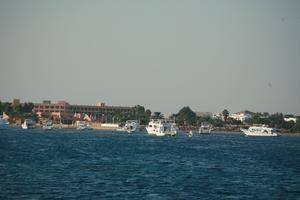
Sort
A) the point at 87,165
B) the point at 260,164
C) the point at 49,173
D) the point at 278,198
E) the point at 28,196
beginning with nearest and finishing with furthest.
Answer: the point at 28,196, the point at 278,198, the point at 49,173, the point at 87,165, the point at 260,164

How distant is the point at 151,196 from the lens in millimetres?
56844

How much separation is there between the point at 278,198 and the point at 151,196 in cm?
1123

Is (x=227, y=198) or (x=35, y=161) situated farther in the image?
(x=35, y=161)

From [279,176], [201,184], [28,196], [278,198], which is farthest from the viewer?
[279,176]

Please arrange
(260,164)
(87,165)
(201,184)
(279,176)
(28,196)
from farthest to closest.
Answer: (260,164), (87,165), (279,176), (201,184), (28,196)

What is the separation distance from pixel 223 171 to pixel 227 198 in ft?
83.7

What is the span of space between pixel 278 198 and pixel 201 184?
1081 centimetres

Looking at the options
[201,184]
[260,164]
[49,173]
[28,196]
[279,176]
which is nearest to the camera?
[28,196]

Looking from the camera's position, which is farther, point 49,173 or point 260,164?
point 260,164

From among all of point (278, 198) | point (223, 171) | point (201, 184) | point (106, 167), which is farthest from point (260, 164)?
point (278, 198)

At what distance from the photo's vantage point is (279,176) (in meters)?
78.1

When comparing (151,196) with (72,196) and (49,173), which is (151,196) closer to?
(72,196)

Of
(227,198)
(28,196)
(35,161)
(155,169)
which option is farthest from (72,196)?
(35,161)

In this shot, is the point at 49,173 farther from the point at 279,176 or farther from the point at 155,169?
the point at 279,176
